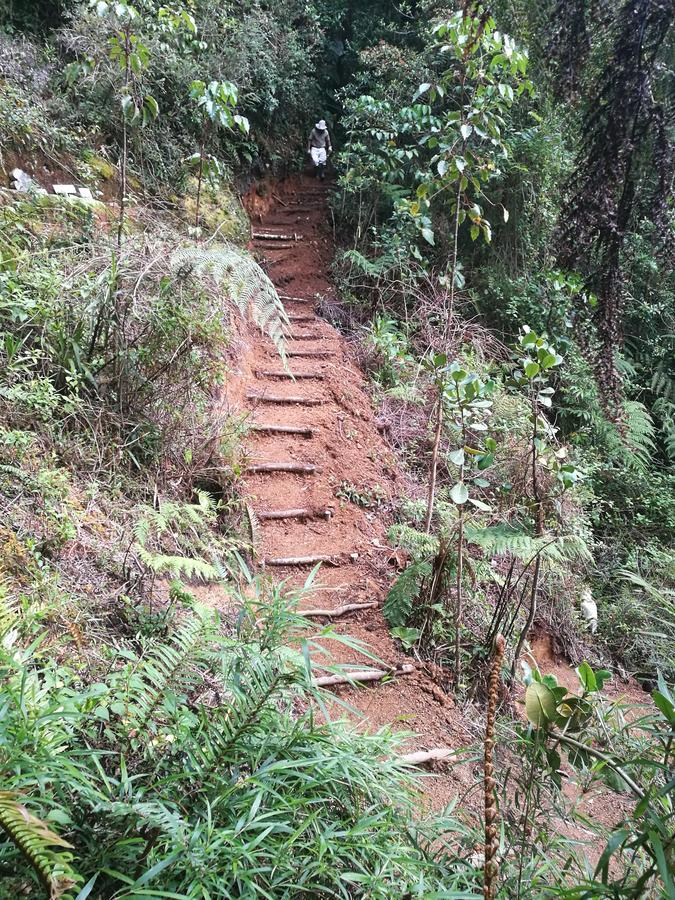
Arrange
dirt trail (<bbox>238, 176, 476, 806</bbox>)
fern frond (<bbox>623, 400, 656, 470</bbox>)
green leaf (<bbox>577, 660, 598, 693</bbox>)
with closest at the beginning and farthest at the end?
green leaf (<bbox>577, 660, 598, 693</bbox>) → dirt trail (<bbox>238, 176, 476, 806</bbox>) → fern frond (<bbox>623, 400, 656, 470</bbox>)

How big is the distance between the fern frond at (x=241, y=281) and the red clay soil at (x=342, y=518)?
54.5 inches

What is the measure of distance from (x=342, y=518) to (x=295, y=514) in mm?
397

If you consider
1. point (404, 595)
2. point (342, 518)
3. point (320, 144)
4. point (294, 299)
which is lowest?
point (404, 595)

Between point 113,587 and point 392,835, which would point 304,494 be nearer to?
point 113,587

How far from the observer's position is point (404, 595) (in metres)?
3.40

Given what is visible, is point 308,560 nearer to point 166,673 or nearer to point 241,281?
point 241,281

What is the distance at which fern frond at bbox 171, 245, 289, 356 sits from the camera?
293 centimetres

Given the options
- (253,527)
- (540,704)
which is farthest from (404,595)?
(540,704)

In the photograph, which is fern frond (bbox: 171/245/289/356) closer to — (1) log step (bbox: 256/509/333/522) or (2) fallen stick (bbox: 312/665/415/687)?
Result: (1) log step (bbox: 256/509/333/522)

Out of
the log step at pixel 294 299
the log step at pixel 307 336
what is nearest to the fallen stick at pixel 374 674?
the log step at pixel 307 336

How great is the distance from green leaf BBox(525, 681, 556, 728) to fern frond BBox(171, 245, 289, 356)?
206cm

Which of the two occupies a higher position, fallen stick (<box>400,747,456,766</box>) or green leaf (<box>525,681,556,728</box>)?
green leaf (<box>525,681,556,728</box>)

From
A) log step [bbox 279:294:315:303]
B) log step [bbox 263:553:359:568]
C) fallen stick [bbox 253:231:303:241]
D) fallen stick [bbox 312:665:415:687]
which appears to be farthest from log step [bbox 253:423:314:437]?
fallen stick [bbox 253:231:303:241]

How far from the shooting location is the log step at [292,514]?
418cm
